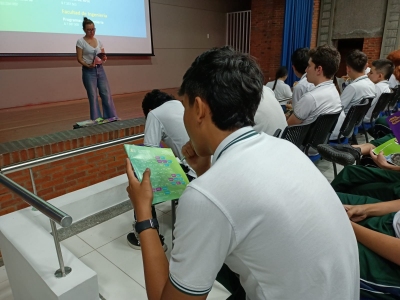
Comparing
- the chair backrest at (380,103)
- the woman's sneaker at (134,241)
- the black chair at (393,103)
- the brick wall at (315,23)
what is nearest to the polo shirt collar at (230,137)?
the woman's sneaker at (134,241)

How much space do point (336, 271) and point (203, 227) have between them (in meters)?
0.33

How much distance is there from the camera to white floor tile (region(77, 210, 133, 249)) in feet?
6.40

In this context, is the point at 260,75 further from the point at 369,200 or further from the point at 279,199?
the point at 369,200

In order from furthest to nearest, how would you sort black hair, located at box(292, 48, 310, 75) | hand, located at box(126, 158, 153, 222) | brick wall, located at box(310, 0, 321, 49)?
1. brick wall, located at box(310, 0, 321, 49)
2. black hair, located at box(292, 48, 310, 75)
3. hand, located at box(126, 158, 153, 222)

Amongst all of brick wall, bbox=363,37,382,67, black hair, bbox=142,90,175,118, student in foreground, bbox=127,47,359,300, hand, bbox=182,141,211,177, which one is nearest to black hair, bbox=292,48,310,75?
black hair, bbox=142,90,175,118

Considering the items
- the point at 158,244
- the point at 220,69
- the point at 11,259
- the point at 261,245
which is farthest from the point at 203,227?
the point at 11,259

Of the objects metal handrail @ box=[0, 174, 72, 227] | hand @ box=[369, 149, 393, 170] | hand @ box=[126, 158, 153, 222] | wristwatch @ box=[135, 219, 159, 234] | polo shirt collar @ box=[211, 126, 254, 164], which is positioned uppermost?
polo shirt collar @ box=[211, 126, 254, 164]

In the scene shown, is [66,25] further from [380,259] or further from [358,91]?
[380,259]

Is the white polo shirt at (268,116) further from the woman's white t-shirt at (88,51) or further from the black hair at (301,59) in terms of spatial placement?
the woman's white t-shirt at (88,51)

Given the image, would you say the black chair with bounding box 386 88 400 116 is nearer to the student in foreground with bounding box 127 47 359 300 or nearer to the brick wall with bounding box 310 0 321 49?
the student in foreground with bounding box 127 47 359 300

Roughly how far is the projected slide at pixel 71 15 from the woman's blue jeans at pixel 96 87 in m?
2.13

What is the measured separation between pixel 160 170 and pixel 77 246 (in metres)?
1.09

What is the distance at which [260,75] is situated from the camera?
2.35 ft

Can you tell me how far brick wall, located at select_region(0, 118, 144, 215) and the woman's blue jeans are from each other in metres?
1.19
